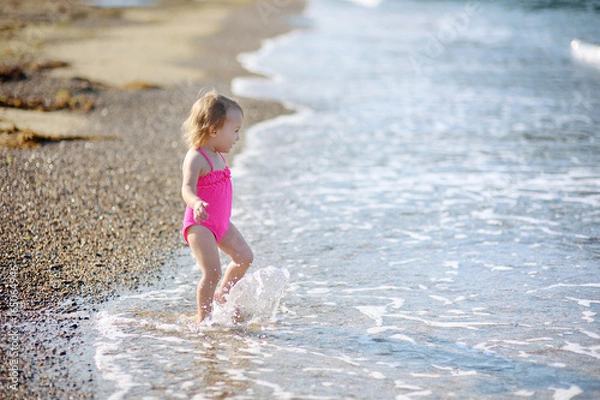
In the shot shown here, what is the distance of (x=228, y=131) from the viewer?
15.4 ft

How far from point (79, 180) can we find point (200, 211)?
3869mm

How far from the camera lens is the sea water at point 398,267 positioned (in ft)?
13.7

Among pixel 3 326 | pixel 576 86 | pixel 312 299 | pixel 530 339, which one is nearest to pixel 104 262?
pixel 3 326

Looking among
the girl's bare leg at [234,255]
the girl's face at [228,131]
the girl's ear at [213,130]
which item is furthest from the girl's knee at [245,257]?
the girl's ear at [213,130]

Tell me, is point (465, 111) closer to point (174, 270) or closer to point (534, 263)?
point (534, 263)

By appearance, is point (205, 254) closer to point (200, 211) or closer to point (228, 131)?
point (200, 211)

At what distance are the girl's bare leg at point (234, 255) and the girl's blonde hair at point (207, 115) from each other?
0.67 meters

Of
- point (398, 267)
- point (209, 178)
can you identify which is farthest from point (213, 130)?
point (398, 267)

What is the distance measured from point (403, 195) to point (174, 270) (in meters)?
3.39

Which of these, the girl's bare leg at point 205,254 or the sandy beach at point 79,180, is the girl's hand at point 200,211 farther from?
the sandy beach at point 79,180

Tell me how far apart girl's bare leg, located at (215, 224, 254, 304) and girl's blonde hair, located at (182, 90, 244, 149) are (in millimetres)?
674

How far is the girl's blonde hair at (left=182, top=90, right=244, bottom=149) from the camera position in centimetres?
462

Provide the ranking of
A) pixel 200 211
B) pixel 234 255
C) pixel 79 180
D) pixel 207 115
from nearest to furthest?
pixel 200 211
pixel 207 115
pixel 234 255
pixel 79 180

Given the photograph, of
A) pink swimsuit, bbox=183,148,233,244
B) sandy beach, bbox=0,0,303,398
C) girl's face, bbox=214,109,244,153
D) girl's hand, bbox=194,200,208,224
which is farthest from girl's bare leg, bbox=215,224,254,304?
sandy beach, bbox=0,0,303,398
